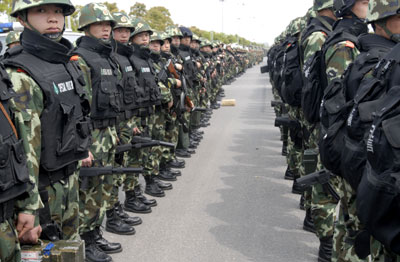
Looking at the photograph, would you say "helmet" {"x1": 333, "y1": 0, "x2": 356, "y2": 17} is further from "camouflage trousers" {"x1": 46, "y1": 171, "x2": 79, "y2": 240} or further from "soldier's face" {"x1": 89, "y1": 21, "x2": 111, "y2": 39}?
"camouflage trousers" {"x1": 46, "y1": 171, "x2": 79, "y2": 240}

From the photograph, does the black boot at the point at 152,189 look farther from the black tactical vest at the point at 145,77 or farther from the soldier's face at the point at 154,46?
the soldier's face at the point at 154,46

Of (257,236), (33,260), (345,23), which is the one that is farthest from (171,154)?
(33,260)

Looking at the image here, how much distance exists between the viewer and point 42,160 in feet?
10.1

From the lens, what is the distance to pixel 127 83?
5488 mm

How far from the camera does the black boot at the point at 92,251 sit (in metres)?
4.42

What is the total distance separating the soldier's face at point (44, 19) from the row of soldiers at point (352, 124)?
6.19ft

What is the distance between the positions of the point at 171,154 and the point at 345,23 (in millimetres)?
4249

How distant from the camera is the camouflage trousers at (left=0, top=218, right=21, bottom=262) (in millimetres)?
2383

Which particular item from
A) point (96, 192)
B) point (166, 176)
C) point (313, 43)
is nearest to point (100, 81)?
point (96, 192)

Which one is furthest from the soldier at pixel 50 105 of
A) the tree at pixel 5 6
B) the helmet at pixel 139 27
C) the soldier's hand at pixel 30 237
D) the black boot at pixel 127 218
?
the tree at pixel 5 6

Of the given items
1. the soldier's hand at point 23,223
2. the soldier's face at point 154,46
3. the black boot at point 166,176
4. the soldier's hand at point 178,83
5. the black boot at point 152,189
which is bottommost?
the black boot at point 166,176

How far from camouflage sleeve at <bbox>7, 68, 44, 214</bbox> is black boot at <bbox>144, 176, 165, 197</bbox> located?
373 cm

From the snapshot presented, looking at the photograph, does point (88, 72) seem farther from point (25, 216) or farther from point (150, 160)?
point (150, 160)

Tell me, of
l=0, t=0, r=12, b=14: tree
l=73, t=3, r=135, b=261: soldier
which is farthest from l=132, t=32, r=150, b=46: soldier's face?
l=0, t=0, r=12, b=14: tree
